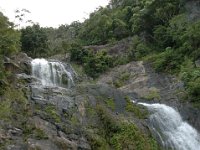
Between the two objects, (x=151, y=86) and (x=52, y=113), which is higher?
(x=151, y=86)

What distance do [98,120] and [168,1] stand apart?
82.3ft

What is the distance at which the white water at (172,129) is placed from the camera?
2450 centimetres

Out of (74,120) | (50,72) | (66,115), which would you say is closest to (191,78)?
(50,72)

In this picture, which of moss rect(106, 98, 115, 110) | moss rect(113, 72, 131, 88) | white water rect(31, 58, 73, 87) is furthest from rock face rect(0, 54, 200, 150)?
moss rect(113, 72, 131, 88)

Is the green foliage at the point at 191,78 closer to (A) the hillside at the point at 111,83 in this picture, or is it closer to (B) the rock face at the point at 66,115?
(A) the hillside at the point at 111,83

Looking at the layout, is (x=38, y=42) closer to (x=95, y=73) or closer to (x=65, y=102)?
(x=95, y=73)

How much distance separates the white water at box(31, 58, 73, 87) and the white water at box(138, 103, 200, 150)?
746 centimetres

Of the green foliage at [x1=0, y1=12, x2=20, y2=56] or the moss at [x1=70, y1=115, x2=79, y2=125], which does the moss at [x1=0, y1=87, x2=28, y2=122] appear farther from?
the green foliage at [x1=0, y1=12, x2=20, y2=56]

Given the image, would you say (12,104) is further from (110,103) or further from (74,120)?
(110,103)

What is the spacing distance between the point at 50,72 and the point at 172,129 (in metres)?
10.6

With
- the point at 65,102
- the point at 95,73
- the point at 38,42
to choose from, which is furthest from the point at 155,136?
the point at 38,42

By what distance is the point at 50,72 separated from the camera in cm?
3222

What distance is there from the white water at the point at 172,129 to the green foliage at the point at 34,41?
649 inches

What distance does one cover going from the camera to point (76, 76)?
35375 millimetres
